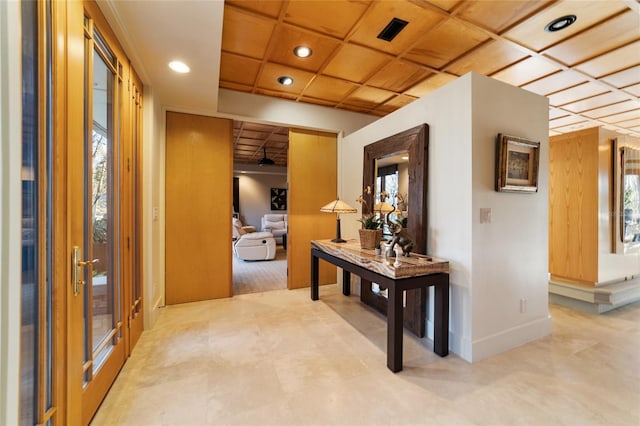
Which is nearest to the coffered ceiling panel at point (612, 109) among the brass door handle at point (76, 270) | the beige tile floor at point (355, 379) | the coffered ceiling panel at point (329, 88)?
the beige tile floor at point (355, 379)

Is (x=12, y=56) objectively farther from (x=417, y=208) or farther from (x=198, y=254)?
(x=198, y=254)

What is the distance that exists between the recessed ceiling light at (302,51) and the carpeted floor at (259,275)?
3116mm

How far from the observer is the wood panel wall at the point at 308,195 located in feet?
13.1

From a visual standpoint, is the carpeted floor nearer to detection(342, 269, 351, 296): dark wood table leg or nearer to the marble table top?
detection(342, 269, 351, 296): dark wood table leg

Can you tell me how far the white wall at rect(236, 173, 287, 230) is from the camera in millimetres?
9727

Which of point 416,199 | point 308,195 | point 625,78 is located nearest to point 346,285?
point 308,195

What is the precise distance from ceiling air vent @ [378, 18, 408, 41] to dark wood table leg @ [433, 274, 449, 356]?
7.00 feet

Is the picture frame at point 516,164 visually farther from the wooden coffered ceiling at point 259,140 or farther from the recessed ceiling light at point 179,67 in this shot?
the wooden coffered ceiling at point 259,140

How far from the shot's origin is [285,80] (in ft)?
10.6

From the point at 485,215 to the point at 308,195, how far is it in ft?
8.20

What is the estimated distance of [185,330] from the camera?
2605mm

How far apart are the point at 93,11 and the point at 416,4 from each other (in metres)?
2.14

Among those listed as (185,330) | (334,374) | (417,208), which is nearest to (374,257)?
(417,208)

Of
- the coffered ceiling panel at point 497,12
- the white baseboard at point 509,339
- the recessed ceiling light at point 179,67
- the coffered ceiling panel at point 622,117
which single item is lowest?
the white baseboard at point 509,339
